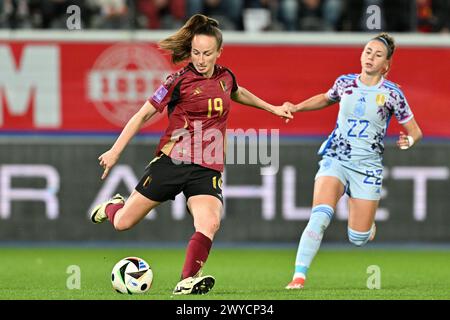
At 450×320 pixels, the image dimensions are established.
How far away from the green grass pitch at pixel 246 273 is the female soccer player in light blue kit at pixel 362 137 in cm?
73

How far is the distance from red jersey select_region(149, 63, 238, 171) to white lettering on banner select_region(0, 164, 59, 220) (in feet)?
21.4

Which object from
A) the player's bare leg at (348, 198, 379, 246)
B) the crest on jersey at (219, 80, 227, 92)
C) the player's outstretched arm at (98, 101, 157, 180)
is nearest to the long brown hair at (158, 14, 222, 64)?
the crest on jersey at (219, 80, 227, 92)

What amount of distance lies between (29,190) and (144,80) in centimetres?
223

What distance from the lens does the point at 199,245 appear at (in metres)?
8.81

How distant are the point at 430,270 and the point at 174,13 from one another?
20.4ft

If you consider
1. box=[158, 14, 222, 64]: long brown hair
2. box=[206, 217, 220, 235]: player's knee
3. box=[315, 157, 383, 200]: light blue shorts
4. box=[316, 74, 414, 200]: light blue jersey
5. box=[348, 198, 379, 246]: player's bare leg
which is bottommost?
box=[348, 198, 379, 246]: player's bare leg

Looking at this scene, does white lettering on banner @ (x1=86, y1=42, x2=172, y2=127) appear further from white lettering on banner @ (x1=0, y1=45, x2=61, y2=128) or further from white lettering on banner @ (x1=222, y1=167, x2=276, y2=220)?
white lettering on banner @ (x1=222, y1=167, x2=276, y2=220)

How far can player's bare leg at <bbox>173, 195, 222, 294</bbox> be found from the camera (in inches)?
338

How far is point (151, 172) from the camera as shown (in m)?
9.20

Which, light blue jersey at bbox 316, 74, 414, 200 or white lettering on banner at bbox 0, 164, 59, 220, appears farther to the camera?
white lettering on banner at bbox 0, 164, 59, 220

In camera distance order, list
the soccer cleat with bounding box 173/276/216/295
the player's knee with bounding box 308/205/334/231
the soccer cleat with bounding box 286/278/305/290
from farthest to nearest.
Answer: the player's knee with bounding box 308/205/334/231, the soccer cleat with bounding box 286/278/305/290, the soccer cleat with bounding box 173/276/216/295

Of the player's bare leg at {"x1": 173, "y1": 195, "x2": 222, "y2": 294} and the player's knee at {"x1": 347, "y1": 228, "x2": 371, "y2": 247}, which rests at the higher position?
the player's bare leg at {"x1": 173, "y1": 195, "x2": 222, "y2": 294}

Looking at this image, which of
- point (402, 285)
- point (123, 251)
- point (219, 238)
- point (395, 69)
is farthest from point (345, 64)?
point (402, 285)

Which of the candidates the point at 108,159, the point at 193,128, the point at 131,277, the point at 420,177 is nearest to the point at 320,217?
the point at 193,128
